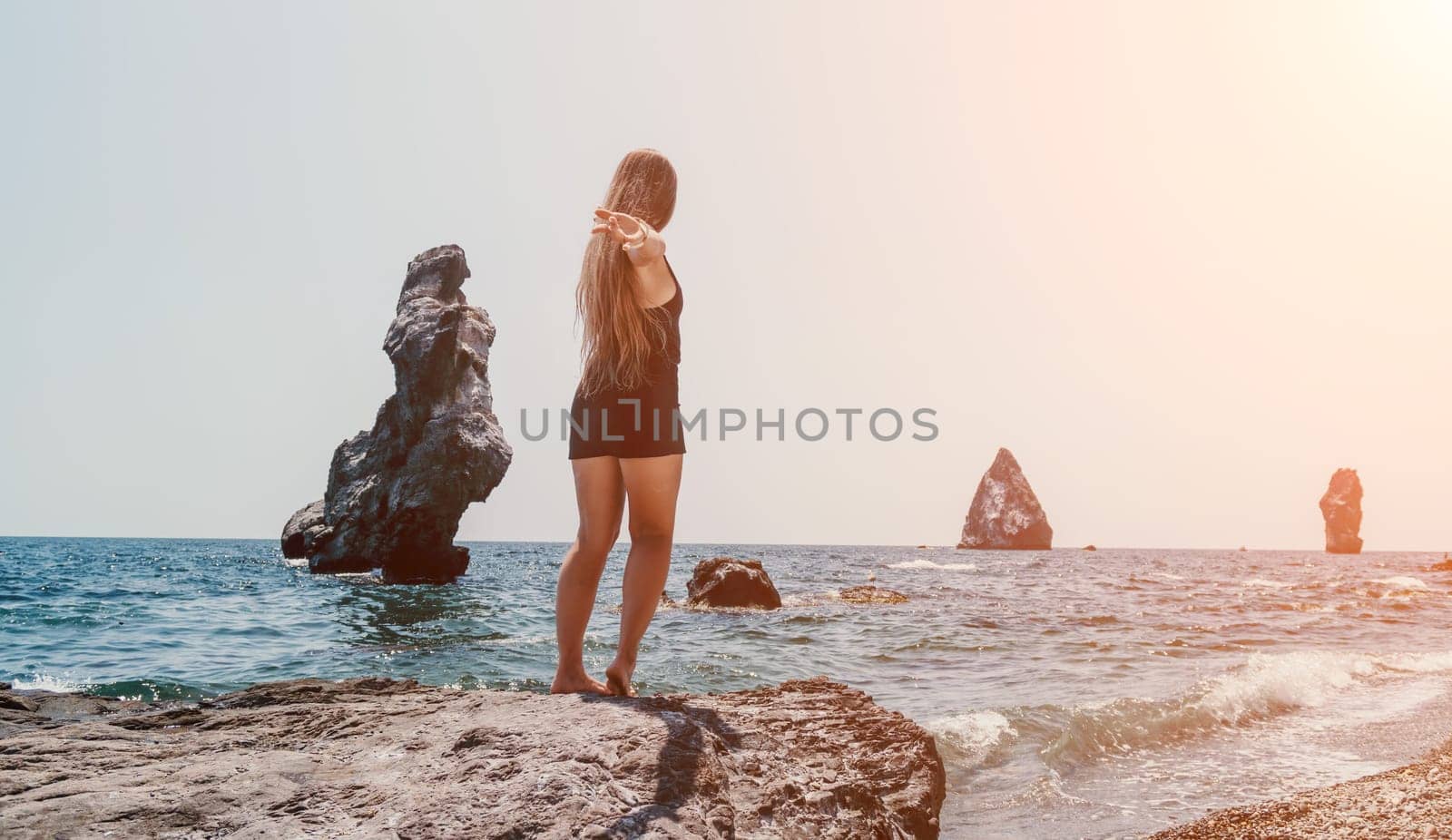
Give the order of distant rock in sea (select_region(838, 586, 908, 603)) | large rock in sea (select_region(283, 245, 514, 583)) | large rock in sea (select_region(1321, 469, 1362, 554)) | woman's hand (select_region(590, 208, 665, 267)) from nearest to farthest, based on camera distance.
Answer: woman's hand (select_region(590, 208, 665, 267)) < distant rock in sea (select_region(838, 586, 908, 603)) < large rock in sea (select_region(283, 245, 514, 583)) < large rock in sea (select_region(1321, 469, 1362, 554))

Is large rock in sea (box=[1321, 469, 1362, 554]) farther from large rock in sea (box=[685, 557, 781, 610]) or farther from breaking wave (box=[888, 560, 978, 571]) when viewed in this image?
large rock in sea (box=[685, 557, 781, 610])

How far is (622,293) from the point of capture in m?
3.84

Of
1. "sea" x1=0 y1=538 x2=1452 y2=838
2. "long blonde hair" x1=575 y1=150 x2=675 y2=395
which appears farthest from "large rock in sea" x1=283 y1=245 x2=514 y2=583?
"long blonde hair" x1=575 y1=150 x2=675 y2=395

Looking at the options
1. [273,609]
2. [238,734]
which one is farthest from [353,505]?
[238,734]

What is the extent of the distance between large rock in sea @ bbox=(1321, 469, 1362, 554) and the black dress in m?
128

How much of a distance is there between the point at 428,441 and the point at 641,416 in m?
28.0

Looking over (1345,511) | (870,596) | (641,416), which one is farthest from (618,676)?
(1345,511)

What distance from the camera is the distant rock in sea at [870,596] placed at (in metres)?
21.5

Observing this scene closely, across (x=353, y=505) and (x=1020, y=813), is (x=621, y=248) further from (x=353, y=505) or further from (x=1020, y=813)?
(x=353, y=505)

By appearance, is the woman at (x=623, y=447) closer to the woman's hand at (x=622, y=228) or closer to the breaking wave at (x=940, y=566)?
the woman's hand at (x=622, y=228)

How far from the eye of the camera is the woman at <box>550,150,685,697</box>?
3.74 m

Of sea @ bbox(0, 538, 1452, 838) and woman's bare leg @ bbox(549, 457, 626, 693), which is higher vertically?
woman's bare leg @ bbox(549, 457, 626, 693)

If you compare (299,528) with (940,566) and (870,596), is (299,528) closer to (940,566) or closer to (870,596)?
(870,596)

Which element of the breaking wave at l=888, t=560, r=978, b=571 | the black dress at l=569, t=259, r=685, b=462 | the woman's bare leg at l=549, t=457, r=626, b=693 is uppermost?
the black dress at l=569, t=259, r=685, b=462
